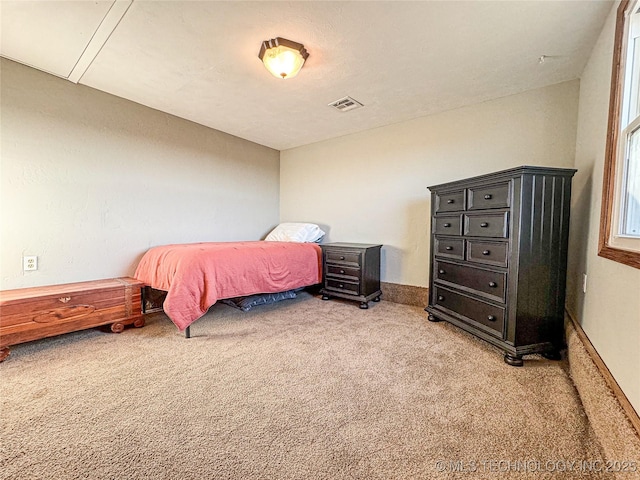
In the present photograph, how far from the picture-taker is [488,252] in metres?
1.96

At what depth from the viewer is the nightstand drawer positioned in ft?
10.1

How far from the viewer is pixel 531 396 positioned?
1421 millimetres

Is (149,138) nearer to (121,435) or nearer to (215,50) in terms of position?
(215,50)

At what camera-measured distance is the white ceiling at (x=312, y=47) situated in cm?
155

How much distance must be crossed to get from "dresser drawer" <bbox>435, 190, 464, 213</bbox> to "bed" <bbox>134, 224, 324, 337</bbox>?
5.05ft

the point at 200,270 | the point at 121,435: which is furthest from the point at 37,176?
the point at 121,435

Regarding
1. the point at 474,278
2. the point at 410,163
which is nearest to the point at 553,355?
the point at 474,278

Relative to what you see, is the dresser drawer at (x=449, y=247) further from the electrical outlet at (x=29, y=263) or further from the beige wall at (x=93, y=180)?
the electrical outlet at (x=29, y=263)

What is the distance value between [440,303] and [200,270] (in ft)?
6.90

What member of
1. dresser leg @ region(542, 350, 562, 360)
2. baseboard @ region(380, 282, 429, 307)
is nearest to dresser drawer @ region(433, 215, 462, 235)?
baseboard @ region(380, 282, 429, 307)

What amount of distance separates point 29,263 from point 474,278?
3521 millimetres

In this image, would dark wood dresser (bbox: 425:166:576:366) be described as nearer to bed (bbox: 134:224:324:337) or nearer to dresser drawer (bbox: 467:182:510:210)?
dresser drawer (bbox: 467:182:510:210)

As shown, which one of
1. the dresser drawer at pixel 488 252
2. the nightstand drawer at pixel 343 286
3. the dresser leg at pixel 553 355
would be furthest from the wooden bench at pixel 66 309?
the dresser leg at pixel 553 355

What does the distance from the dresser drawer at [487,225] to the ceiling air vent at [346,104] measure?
1.53 metres
